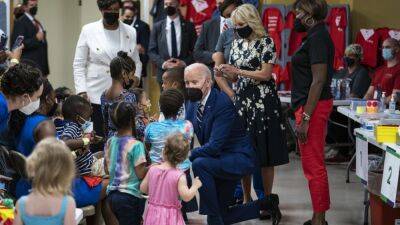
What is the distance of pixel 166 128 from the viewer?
4.74 meters

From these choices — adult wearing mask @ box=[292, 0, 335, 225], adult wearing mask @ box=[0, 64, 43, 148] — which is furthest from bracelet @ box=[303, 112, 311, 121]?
adult wearing mask @ box=[0, 64, 43, 148]

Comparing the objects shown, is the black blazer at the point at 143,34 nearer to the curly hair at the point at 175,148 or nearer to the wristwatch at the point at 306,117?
the wristwatch at the point at 306,117

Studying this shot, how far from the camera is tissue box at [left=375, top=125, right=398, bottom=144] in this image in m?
5.39

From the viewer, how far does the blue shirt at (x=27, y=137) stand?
4.33 m

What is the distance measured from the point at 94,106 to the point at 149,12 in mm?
4010

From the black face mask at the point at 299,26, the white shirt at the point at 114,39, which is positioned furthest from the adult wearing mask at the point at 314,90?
the white shirt at the point at 114,39

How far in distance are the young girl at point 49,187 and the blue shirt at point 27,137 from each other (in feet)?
3.44

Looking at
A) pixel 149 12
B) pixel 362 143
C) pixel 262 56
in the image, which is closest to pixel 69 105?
pixel 262 56

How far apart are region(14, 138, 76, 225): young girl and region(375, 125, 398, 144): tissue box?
276cm

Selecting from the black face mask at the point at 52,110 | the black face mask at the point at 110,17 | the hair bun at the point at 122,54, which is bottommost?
the black face mask at the point at 52,110

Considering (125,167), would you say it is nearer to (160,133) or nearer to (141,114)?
(160,133)

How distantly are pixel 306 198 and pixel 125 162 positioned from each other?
2.62m

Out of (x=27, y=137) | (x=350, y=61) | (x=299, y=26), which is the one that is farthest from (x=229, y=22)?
(x=27, y=137)

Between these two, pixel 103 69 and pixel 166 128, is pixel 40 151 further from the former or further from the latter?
pixel 103 69
